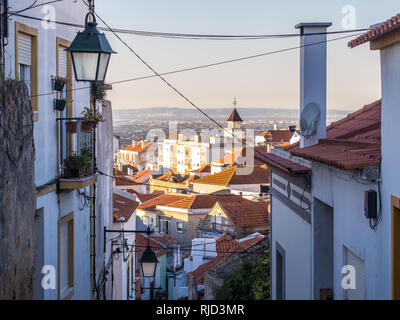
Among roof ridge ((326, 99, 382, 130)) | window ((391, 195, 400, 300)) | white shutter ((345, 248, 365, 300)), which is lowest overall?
white shutter ((345, 248, 365, 300))

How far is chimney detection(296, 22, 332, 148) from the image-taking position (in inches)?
402

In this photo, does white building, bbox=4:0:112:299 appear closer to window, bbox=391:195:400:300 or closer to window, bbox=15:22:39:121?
window, bbox=15:22:39:121

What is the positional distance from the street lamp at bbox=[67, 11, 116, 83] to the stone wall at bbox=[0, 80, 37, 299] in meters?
2.28

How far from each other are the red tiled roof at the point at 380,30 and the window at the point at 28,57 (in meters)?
4.56

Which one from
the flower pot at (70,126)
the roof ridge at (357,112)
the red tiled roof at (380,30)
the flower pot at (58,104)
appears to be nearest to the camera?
the red tiled roof at (380,30)

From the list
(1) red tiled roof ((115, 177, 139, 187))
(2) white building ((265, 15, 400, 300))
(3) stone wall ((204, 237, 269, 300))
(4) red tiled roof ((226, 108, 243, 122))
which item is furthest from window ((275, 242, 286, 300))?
(4) red tiled roof ((226, 108, 243, 122))

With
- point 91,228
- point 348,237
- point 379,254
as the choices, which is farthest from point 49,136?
point 379,254

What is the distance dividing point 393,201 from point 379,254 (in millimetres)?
776

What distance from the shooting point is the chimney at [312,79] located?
33.5 feet

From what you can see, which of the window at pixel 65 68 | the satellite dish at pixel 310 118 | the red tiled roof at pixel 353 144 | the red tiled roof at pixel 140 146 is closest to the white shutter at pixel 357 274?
the red tiled roof at pixel 353 144

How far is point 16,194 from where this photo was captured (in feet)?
17.7

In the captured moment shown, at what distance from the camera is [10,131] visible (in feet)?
17.3

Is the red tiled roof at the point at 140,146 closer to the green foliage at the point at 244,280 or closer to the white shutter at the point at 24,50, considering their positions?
the green foliage at the point at 244,280
